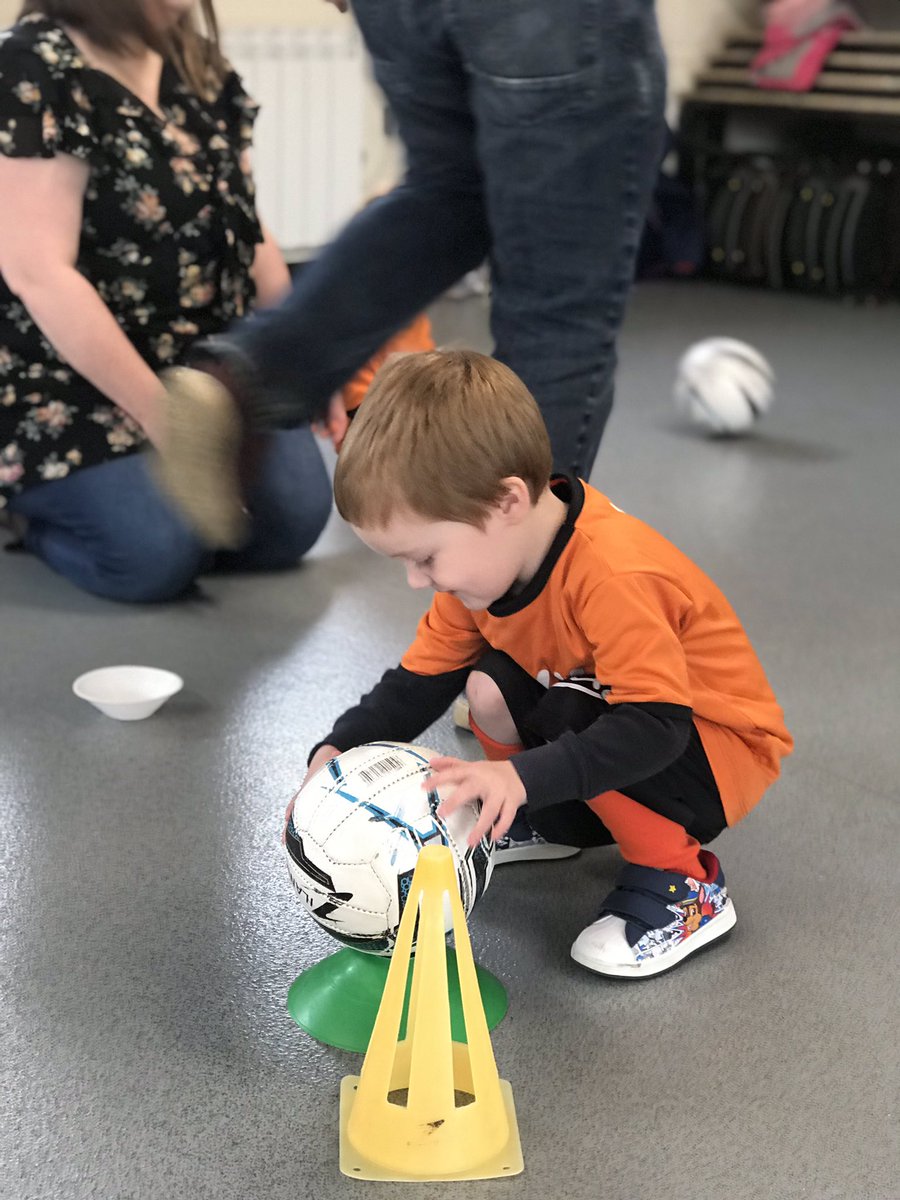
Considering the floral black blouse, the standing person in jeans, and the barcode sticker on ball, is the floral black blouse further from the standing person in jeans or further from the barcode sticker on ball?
the barcode sticker on ball

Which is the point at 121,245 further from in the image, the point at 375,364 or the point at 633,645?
the point at 633,645

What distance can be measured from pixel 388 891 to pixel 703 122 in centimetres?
454

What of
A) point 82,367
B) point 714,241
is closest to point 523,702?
point 82,367

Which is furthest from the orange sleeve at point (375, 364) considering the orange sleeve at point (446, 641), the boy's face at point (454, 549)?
the boy's face at point (454, 549)

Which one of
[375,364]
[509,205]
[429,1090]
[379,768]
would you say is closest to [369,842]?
[379,768]

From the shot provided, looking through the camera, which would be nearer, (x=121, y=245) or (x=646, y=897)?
(x=646, y=897)

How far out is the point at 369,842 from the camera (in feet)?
3.41

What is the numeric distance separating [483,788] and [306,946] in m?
0.30

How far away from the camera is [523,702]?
1.23 meters

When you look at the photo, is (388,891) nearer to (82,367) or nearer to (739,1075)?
(739,1075)

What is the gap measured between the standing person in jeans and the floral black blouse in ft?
1.70

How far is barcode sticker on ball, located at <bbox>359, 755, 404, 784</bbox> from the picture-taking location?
1070mm

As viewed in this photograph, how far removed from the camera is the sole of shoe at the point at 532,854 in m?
1.36

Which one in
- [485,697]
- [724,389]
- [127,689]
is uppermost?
[485,697]
